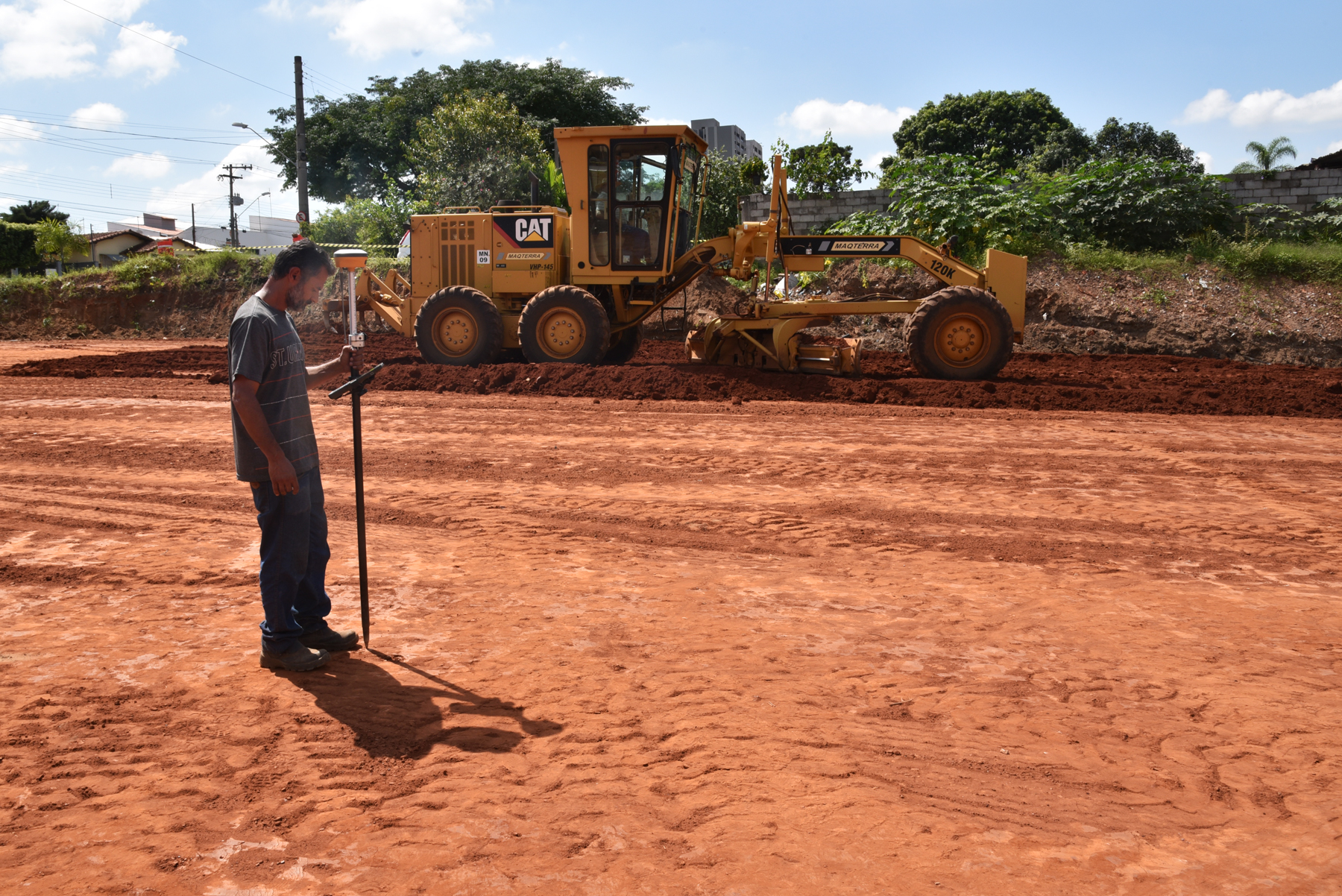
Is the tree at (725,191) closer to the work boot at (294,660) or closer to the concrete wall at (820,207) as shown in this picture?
the concrete wall at (820,207)

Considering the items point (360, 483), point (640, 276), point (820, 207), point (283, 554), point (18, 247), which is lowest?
point (283, 554)

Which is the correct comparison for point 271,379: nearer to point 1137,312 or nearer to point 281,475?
point 281,475

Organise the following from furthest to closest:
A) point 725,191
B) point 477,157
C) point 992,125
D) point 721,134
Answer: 1. point 721,134
2. point 992,125
3. point 477,157
4. point 725,191

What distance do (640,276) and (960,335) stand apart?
15.3 ft

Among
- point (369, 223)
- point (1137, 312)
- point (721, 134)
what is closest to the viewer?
point (1137, 312)

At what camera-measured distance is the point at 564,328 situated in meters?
13.9

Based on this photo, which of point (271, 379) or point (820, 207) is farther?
point (820, 207)

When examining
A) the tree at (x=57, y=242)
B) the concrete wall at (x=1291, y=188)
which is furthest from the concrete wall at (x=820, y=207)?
Answer: the tree at (x=57, y=242)

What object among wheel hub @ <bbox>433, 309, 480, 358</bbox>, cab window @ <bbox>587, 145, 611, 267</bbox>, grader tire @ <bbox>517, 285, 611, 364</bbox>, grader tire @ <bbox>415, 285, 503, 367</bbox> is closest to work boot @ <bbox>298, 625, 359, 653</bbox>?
grader tire @ <bbox>517, 285, 611, 364</bbox>

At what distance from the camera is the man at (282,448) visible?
13.2ft

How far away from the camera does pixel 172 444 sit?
31.0 ft

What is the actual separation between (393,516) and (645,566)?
2.20 metres

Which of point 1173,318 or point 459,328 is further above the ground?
point 1173,318

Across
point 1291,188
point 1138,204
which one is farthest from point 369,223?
point 1291,188
